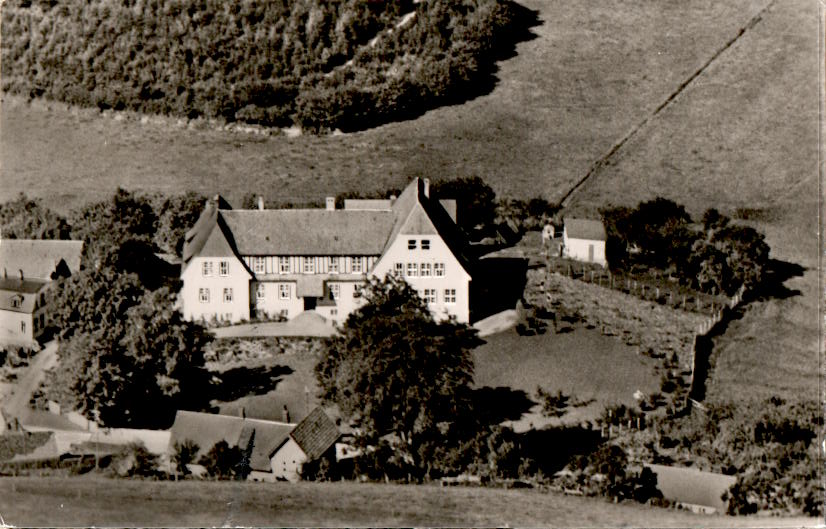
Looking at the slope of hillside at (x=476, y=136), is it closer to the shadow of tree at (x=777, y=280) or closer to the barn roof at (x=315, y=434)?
the shadow of tree at (x=777, y=280)

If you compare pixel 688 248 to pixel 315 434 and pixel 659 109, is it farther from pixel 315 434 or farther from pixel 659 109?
pixel 315 434

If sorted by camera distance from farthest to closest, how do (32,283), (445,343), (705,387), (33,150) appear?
(33,150) → (32,283) → (705,387) → (445,343)

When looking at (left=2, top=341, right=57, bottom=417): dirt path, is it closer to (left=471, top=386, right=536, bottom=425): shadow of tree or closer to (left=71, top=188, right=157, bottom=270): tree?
(left=71, top=188, right=157, bottom=270): tree

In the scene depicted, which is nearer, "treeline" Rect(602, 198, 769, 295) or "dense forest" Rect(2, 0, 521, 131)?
"treeline" Rect(602, 198, 769, 295)

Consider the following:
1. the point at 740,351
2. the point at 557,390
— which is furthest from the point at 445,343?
the point at 740,351

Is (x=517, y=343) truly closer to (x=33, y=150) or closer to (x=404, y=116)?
(x=404, y=116)

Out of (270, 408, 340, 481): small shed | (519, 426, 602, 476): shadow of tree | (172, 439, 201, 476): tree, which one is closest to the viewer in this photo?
(172, 439, 201, 476): tree

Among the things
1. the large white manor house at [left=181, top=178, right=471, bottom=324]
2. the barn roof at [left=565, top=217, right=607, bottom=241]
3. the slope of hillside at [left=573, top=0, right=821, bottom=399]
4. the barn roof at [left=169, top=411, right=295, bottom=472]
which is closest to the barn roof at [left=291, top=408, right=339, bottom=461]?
the barn roof at [left=169, top=411, right=295, bottom=472]
